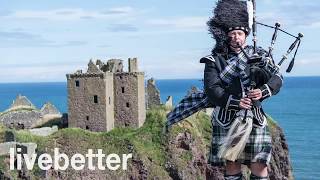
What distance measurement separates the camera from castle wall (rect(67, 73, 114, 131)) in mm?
46469

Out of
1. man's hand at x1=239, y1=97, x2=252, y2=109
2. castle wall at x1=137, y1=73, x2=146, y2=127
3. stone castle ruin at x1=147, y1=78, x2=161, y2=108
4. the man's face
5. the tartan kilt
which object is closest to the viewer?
man's hand at x1=239, y1=97, x2=252, y2=109

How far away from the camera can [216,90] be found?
887 centimetres

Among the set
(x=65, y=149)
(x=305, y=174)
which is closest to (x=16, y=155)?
(x=65, y=149)

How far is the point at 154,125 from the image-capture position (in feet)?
150

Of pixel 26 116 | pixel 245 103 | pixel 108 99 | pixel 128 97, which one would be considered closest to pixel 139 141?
pixel 128 97

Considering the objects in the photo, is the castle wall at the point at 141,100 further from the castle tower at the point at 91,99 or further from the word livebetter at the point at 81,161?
the word livebetter at the point at 81,161

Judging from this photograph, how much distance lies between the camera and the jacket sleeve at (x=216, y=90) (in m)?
8.85

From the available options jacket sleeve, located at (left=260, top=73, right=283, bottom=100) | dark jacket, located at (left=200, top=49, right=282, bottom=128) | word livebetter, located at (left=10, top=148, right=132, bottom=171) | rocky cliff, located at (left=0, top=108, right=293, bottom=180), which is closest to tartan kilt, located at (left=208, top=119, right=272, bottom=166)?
dark jacket, located at (left=200, top=49, right=282, bottom=128)

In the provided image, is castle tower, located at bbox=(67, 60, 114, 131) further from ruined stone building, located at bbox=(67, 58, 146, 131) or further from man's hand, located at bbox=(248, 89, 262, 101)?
man's hand, located at bbox=(248, 89, 262, 101)

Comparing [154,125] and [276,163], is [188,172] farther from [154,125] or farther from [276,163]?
[276,163]

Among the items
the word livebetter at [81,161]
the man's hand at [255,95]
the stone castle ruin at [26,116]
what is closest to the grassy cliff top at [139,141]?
the word livebetter at [81,161]

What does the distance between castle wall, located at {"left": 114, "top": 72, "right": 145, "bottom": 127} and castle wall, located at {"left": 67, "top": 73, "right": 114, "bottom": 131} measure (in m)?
0.50

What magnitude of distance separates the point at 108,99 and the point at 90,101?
1260 millimetres

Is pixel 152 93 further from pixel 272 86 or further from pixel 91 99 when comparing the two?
pixel 272 86
